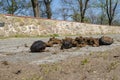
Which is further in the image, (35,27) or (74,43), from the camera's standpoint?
(35,27)

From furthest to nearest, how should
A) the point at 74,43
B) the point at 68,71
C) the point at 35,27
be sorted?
the point at 35,27, the point at 74,43, the point at 68,71

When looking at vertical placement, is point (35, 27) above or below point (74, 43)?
below

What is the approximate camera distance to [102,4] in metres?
57.5

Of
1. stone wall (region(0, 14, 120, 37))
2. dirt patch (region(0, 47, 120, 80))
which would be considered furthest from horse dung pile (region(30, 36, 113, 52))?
stone wall (region(0, 14, 120, 37))

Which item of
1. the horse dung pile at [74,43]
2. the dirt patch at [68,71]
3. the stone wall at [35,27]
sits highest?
the dirt patch at [68,71]

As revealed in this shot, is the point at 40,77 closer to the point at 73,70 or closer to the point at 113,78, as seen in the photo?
the point at 73,70

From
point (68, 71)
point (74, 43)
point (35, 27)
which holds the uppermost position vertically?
point (68, 71)

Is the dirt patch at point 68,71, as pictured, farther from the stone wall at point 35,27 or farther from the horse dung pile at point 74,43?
the stone wall at point 35,27

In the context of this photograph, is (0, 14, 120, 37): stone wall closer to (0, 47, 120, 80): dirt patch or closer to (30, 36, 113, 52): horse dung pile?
(30, 36, 113, 52): horse dung pile

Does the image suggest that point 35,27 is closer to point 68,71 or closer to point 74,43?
point 74,43

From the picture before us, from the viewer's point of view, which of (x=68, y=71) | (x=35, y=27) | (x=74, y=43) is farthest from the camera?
(x=35, y=27)

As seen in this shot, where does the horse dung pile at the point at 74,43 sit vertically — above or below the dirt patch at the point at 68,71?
below

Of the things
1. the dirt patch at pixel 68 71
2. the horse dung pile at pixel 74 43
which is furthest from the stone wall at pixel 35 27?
the dirt patch at pixel 68 71

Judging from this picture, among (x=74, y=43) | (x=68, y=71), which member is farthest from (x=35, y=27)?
(x=68, y=71)
